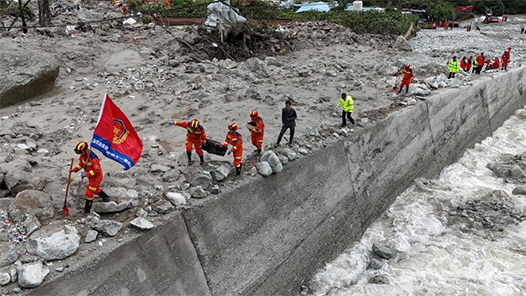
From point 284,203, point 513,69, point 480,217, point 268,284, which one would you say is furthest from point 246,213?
point 513,69

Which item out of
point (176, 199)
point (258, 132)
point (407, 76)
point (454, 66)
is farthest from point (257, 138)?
point (454, 66)

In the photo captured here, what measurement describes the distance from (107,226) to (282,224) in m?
3.45

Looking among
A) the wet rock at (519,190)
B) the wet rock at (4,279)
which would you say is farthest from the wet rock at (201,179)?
the wet rock at (519,190)

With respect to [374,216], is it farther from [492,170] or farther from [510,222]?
[492,170]

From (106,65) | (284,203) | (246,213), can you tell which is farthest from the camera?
(106,65)

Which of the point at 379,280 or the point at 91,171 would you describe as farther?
the point at 379,280

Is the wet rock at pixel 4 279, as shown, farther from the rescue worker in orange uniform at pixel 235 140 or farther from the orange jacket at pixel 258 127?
the orange jacket at pixel 258 127

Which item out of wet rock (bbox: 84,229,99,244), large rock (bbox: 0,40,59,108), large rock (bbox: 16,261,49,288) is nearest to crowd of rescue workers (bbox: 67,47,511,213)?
wet rock (bbox: 84,229,99,244)

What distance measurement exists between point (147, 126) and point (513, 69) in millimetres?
18767

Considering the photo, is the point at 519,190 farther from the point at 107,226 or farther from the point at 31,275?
the point at 31,275

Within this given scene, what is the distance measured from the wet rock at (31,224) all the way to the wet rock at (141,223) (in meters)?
1.29

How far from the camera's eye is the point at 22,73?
10945mm

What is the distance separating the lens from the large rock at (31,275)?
166 inches

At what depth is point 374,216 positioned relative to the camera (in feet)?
32.0
